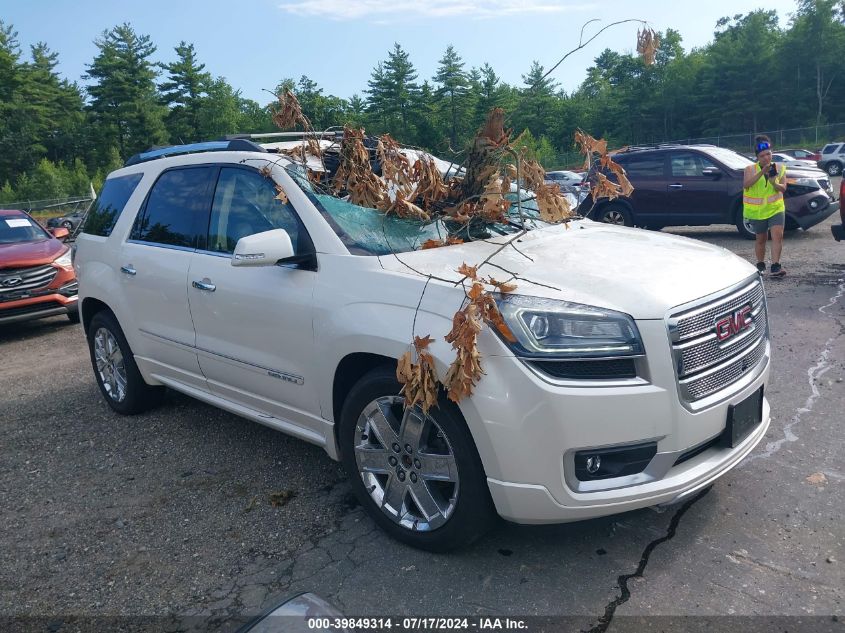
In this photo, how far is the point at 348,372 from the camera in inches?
134

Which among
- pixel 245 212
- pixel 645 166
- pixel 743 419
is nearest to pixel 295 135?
pixel 245 212

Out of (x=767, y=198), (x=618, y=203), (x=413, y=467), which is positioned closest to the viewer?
(x=413, y=467)

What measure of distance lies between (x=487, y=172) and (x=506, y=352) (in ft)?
4.79

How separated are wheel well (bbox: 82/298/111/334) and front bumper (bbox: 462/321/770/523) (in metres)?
3.83

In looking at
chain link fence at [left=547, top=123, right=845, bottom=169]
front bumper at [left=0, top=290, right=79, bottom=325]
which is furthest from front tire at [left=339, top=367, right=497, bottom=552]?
chain link fence at [left=547, top=123, right=845, bottom=169]

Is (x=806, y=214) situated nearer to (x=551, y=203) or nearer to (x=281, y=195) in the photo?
(x=551, y=203)

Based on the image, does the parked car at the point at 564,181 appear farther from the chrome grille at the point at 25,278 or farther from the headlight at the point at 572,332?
the chrome grille at the point at 25,278

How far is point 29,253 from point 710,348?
9054mm

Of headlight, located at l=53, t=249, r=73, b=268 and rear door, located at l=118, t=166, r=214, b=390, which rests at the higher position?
rear door, located at l=118, t=166, r=214, b=390

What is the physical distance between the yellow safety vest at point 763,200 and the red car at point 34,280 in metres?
8.86

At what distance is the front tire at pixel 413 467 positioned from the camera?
2912 mm

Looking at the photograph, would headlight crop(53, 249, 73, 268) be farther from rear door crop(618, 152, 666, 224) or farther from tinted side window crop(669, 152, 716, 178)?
tinted side window crop(669, 152, 716, 178)

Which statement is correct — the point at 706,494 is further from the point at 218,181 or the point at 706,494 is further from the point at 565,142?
the point at 565,142

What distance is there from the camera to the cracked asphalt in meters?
2.83
